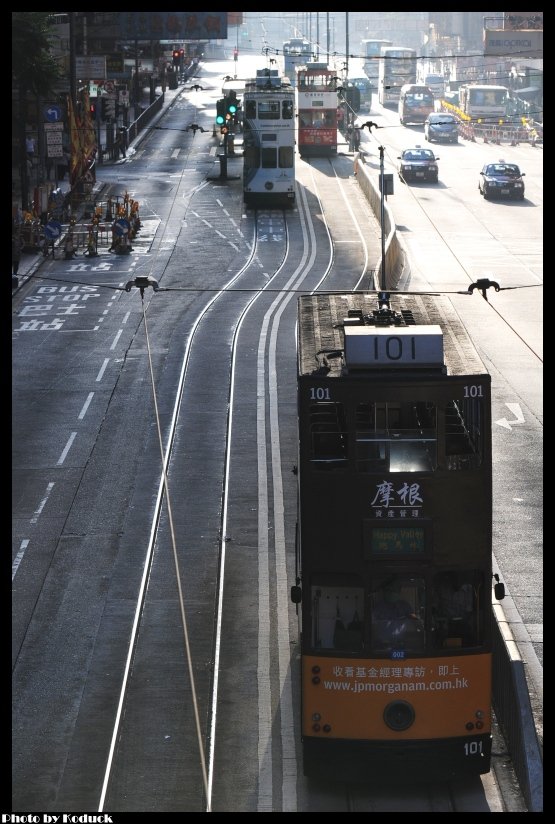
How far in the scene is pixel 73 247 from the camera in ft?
166

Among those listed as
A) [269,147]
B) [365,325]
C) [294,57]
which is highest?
[294,57]

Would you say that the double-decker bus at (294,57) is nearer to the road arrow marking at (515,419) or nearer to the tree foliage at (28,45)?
the road arrow marking at (515,419)

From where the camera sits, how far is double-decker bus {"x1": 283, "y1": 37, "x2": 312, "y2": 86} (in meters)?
120

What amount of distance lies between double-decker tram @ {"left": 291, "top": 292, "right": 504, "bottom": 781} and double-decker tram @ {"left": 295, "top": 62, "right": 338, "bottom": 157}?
2326 inches

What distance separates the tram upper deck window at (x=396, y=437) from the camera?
15633 millimetres

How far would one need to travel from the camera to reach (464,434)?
1603 cm

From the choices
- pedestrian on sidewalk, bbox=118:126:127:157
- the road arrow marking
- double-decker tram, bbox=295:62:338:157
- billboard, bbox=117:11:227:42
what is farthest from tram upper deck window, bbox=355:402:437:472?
billboard, bbox=117:11:227:42

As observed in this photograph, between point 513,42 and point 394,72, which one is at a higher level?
point 513,42

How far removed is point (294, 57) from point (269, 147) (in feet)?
234

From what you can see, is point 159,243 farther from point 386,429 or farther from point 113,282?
point 386,429

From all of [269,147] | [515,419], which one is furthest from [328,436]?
[269,147]

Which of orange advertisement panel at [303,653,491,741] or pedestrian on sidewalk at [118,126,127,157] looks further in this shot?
pedestrian on sidewalk at [118,126,127,157]

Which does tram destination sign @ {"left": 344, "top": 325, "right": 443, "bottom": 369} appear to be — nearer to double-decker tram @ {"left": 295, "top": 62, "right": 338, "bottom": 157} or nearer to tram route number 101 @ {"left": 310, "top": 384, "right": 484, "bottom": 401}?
tram route number 101 @ {"left": 310, "top": 384, "right": 484, "bottom": 401}

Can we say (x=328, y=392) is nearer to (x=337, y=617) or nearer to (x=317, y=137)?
(x=337, y=617)
